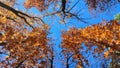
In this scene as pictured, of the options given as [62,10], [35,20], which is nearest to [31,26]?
[35,20]

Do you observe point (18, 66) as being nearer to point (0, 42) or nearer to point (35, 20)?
point (0, 42)

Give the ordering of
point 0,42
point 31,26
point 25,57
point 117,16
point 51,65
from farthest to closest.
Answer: point 117,16
point 31,26
point 51,65
point 25,57
point 0,42

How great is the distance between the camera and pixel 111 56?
73.6 ft

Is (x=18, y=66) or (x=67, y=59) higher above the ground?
(x=67, y=59)

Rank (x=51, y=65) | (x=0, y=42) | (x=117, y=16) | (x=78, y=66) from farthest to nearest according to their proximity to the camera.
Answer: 1. (x=117, y=16)
2. (x=78, y=66)
3. (x=51, y=65)
4. (x=0, y=42)

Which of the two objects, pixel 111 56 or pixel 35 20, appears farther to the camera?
pixel 35 20

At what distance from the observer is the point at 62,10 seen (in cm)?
2695

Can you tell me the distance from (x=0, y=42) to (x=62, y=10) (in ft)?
30.0

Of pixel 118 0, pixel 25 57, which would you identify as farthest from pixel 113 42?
pixel 25 57

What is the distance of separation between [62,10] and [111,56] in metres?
6.76

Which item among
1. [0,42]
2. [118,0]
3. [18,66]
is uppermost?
[118,0]

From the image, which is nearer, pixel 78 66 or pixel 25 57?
pixel 25 57

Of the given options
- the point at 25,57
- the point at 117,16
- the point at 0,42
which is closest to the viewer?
the point at 0,42

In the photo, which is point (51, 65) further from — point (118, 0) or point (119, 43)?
point (118, 0)
